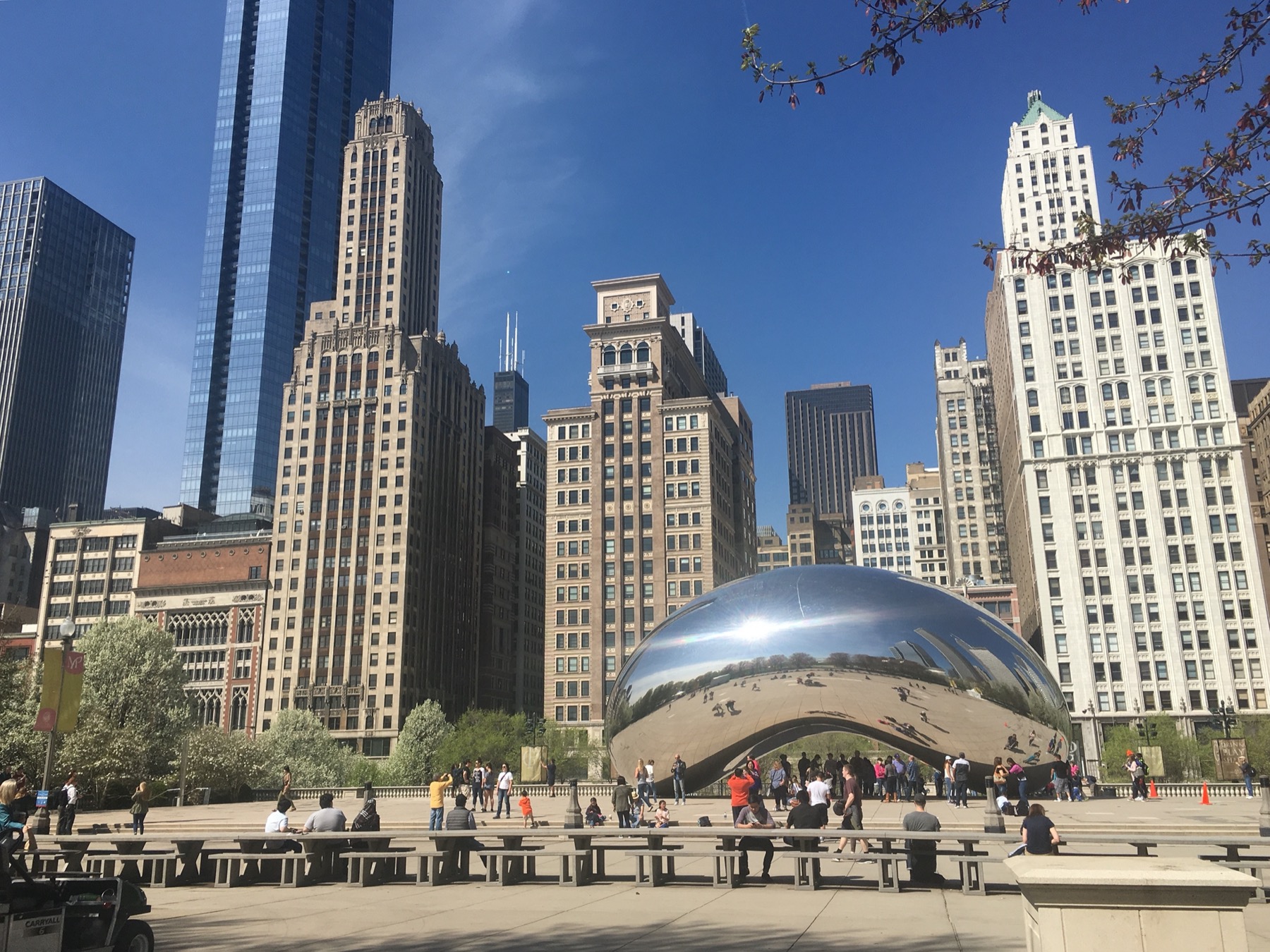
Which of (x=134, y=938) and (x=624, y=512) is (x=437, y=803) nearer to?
(x=134, y=938)

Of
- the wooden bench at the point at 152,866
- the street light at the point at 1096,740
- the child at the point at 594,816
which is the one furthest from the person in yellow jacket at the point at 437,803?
the street light at the point at 1096,740

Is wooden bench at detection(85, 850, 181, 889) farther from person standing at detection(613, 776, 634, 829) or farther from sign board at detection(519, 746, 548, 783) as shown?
sign board at detection(519, 746, 548, 783)

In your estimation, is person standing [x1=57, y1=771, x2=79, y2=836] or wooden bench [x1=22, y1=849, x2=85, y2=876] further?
person standing [x1=57, y1=771, x2=79, y2=836]

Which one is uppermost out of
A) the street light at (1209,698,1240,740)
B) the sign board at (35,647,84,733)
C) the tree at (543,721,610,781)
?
the sign board at (35,647,84,733)

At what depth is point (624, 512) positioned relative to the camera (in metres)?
108

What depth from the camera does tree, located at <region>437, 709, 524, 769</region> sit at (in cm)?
8325

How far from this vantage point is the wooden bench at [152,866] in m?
17.2

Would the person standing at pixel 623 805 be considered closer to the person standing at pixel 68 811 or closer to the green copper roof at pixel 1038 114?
the person standing at pixel 68 811

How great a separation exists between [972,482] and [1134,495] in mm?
47453

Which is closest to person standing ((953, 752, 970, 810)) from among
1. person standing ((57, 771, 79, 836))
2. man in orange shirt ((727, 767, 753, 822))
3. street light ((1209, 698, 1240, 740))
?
man in orange shirt ((727, 767, 753, 822))

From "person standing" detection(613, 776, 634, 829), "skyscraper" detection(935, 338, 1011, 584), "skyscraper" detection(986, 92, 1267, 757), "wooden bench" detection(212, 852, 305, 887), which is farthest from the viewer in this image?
"skyscraper" detection(935, 338, 1011, 584)

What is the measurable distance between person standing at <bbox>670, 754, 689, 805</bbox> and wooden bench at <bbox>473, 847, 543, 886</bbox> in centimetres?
1257

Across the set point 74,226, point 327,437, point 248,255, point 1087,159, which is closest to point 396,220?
point 327,437

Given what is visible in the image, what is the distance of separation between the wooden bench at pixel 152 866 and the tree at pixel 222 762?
28.4 metres
